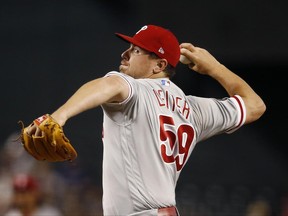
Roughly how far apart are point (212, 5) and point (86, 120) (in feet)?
6.48

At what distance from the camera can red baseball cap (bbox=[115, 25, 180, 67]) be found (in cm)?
302

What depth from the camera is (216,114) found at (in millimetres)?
3170

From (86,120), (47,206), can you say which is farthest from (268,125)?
(47,206)

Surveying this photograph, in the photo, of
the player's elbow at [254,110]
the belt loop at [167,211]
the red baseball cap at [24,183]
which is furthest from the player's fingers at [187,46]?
the red baseball cap at [24,183]

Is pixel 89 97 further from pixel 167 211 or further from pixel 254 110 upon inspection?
pixel 254 110

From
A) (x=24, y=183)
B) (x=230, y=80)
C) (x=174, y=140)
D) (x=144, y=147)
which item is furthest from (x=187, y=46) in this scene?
(x=24, y=183)

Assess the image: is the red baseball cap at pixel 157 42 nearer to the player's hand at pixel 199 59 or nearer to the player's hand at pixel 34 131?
the player's hand at pixel 199 59

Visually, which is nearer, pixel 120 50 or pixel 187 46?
pixel 187 46

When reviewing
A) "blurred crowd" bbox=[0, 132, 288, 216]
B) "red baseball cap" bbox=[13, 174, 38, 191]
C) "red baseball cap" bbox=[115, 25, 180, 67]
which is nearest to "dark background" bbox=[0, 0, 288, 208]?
"blurred crowd" bbox=[0, 132, 288, 216]

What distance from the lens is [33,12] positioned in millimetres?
8797

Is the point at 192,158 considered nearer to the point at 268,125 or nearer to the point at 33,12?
the point at 268,125

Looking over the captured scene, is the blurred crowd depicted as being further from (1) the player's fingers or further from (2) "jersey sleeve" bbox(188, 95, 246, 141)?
(2) "jersey sleeve" bbox(188, 95, 246, 141)

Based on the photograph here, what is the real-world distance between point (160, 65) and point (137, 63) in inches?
4.4

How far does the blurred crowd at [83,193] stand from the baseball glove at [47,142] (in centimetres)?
333
